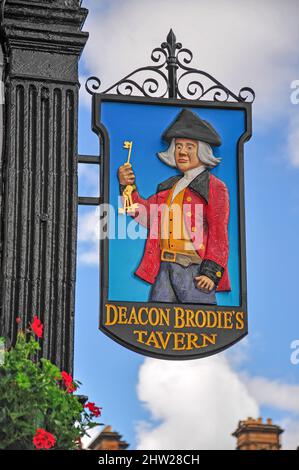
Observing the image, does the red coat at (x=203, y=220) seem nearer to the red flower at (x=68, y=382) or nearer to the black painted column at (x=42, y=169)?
the black painted column at (x=42, y=169)

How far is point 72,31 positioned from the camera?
1319 cm

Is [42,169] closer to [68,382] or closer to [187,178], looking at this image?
[187,178]

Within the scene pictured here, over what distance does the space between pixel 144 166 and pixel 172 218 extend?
2.02 ft

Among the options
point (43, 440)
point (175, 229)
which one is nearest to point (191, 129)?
point (175, 229)

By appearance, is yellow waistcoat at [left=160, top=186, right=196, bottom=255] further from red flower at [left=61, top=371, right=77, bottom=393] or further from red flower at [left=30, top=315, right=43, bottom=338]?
red flower at [left=61, top=371, right=77, bottom=393]

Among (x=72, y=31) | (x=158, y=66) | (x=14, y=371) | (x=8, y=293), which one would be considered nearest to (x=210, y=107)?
(x=158, y=66)

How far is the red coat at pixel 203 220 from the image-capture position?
1280 cm

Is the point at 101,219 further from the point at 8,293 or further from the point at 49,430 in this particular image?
the point at 49,430

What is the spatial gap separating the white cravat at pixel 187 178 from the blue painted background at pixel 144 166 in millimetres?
135

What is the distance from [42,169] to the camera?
1287cm

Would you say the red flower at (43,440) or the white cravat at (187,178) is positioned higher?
the white cravat at (187,178)

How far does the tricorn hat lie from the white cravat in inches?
12.2

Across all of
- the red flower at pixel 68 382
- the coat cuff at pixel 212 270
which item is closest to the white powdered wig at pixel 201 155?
the coat cuff at pixel 212 270

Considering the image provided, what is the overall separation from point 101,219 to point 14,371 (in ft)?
7.30
